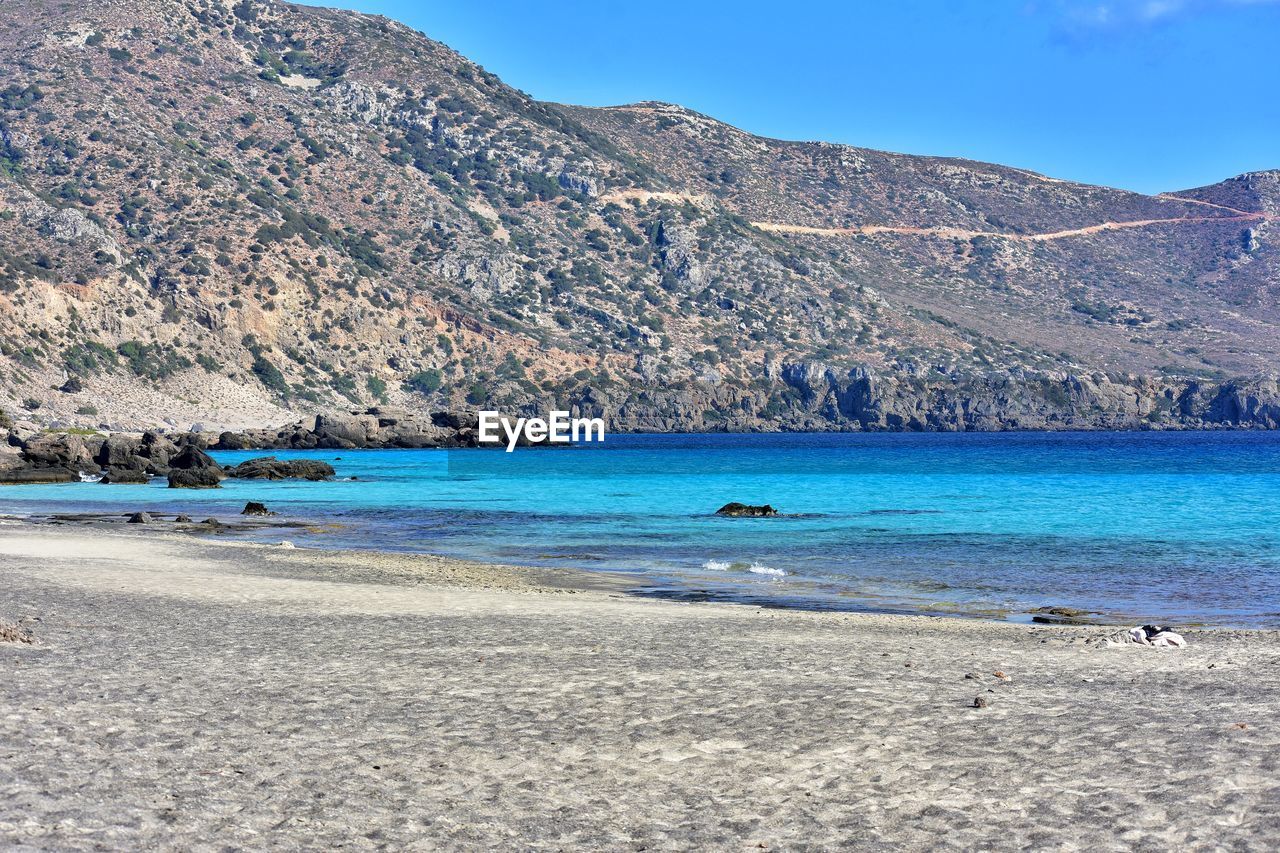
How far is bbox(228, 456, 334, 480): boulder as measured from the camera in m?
72.3

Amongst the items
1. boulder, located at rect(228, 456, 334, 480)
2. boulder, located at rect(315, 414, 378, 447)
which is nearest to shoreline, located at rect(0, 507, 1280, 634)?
boulder, located at rect(228, 456, 334, 480)

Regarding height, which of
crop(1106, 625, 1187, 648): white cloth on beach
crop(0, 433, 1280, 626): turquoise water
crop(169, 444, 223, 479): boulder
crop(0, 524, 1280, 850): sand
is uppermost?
crop(169, 444, 223, 479): boulder

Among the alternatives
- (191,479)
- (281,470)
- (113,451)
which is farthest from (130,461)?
(191,479)

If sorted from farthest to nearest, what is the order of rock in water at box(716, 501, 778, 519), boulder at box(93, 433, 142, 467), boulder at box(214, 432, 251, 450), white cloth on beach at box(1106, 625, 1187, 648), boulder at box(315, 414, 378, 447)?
boulder at box(315, 414, 378, 447) < boulder at box(214, 432, 251, 450) < boulder at box(93, 433, 142, 467) < rock in water at box(716, 501, 778, 519) < white cloth on beach at box(1106, 625, 1187, 648)

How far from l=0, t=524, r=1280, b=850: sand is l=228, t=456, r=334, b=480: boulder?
56.2 metres

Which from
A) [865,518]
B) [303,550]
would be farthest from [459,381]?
[303,550]

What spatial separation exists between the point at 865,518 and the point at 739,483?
25.8m

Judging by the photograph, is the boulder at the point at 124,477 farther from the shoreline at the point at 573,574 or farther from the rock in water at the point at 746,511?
the rock in water at the point at 746,511

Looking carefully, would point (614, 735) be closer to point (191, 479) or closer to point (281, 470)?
point (191, 479)

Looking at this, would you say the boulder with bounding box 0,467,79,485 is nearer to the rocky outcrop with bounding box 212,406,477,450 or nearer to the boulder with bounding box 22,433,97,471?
the boulder with bounding box 22,433,97,471

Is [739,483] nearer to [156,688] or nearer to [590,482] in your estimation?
[590,482]

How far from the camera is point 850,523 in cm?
4372

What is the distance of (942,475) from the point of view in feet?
261

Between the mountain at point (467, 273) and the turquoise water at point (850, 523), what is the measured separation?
22.7 m
